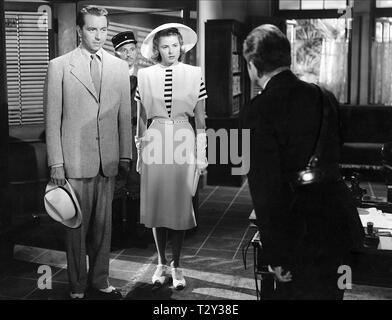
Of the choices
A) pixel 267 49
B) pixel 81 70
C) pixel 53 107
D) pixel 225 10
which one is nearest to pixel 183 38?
pixel 81 70


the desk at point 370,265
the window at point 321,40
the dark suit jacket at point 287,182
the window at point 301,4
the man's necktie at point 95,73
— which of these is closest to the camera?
the dark suit jacket at point 287,182

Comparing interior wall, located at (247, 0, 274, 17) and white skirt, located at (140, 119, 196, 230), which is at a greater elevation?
interior wall, located at (247, 0, 274, 17)

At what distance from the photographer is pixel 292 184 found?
228 cm

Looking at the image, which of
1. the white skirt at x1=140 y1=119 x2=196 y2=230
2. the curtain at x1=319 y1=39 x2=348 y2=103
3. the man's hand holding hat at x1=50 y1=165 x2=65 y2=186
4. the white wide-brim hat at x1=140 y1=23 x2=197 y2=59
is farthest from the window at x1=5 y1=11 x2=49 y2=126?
the curtain at x1=319 y1=39 x2=348 y2=103

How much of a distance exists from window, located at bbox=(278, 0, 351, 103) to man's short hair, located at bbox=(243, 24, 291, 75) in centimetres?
687

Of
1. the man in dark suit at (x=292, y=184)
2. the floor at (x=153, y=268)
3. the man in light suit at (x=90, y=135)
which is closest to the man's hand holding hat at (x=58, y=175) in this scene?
the man in light suit at (x=90, y=135)

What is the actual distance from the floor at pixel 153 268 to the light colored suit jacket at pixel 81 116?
3.16 ft

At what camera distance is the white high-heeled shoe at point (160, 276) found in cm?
402

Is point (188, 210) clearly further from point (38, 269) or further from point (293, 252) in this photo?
point (293, 252)

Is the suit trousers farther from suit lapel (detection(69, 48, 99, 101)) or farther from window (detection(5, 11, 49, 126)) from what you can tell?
window (detection(5, 11, 49, 126))

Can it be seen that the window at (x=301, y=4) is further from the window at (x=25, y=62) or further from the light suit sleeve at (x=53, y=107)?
the light suit sleeve at (x=53, y=107)

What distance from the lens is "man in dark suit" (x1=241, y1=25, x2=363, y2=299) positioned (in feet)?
7.26

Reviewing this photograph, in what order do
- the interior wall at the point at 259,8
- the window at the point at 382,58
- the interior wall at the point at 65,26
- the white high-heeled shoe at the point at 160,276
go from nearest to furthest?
the white high-heeled shoe at the point at 160,276
the interior wall at the point at 65,26
the window at the point at 382,58
the interior wall at the point at 259,8
